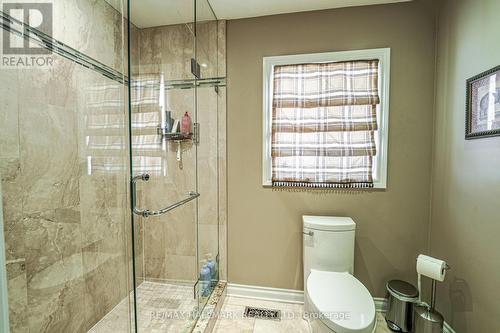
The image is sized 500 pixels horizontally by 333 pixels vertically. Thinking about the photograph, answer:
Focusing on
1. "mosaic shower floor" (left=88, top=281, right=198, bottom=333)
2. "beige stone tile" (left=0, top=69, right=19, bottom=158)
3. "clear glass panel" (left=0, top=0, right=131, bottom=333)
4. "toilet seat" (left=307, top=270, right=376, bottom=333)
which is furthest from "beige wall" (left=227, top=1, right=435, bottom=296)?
"beige stone tile" (left=0, top=69, right=19, bottom=158)

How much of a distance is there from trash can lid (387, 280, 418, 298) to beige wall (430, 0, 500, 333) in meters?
0.20

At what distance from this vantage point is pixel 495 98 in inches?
49.8

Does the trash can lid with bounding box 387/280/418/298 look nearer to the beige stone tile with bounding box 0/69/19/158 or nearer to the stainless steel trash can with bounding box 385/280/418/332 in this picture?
the stainless steel trash can with bounding box 385/280/418/332

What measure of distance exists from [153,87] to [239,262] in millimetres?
1601

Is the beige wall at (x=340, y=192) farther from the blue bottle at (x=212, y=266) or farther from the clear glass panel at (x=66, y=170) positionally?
the clear glass panel at (x=66, y=170)

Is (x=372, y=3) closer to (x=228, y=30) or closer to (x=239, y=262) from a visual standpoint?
(x=228, y=30)

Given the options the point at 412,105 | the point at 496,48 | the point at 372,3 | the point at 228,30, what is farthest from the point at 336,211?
the point at 228,30

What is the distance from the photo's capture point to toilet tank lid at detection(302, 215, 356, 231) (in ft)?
5.71

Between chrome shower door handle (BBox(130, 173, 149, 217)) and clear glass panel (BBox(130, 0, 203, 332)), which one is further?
clear glass panel (BBox(130, 0, 203, 332))

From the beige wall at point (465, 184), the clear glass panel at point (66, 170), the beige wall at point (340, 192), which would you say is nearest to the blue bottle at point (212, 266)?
the beige wall at point (340, 192)

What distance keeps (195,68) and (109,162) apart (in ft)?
3.08

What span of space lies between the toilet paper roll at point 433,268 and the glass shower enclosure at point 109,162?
1.55m

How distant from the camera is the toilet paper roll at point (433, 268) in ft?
4.84

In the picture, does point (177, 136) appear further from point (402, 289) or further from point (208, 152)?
point (402, 289)
